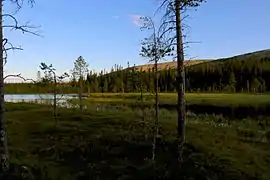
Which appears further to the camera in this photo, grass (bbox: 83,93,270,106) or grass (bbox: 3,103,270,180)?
grass (bbox: 83,93,270,106)

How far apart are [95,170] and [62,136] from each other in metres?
10.7

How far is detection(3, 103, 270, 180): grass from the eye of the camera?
19312 millimetres

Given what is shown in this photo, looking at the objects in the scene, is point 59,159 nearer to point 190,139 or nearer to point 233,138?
point 190,139

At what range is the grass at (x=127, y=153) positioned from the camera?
1931 cm

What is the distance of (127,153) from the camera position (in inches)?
935

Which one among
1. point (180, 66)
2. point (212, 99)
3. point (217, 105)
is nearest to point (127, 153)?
point (180, 66)

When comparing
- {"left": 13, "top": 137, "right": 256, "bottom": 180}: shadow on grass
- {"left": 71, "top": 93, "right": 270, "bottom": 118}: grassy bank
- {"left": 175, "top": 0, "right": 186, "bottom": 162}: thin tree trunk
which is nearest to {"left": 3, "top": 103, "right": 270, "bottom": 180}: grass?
{"left": 13, "top": 137, "right": 256, "bottom": 180}: shadow on grass

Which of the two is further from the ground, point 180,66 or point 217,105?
point 180,66

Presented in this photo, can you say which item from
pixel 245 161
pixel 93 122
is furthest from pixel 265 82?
pixel 245 161

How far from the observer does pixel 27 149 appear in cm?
2672

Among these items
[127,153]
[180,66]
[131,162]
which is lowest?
[131,162]

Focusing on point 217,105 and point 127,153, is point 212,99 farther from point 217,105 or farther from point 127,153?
point 127,153

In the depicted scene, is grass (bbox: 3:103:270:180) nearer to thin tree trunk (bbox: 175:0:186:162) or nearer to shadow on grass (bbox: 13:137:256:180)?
shadow on grass (bbox: 13:137:256:180)

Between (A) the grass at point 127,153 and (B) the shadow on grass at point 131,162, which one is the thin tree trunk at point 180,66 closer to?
(B) the shadow on grass at point 131,162
